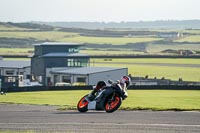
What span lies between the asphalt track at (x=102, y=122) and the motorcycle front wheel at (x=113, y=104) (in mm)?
196

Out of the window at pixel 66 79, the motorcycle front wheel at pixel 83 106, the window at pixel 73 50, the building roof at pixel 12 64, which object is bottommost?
the motorcycle front wheel at pixel 83 106

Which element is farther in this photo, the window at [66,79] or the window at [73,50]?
the window at [73,50]

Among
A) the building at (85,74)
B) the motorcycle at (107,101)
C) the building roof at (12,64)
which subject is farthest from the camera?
the building roof at (12,64)

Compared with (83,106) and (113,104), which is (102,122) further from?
(83,106)

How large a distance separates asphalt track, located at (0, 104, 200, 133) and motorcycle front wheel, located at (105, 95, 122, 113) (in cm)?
20

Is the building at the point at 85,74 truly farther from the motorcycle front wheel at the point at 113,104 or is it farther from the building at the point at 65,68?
the motorcycle front wheel at the point at 113,104

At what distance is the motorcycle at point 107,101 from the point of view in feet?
62.6

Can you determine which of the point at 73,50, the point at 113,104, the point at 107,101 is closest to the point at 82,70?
the point at 73,50

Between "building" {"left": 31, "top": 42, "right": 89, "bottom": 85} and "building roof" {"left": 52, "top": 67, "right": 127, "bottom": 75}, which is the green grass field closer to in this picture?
"building roof" {"left": 52, "top": 67, "right": 127, "bottom": 75}

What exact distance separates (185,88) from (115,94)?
107 feet

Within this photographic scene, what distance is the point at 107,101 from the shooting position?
19.4m

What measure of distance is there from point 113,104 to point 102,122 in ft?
9.58

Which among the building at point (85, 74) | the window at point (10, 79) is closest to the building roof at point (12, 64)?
the building at point (85, 74)

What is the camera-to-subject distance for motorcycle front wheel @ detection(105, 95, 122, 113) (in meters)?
19.0
